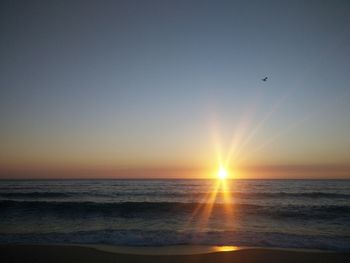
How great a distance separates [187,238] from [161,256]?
2.75 m

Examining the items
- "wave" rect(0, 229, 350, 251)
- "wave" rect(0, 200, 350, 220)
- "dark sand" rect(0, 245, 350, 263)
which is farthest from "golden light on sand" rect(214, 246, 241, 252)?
"wave" rect(0, 200, 350, 220)

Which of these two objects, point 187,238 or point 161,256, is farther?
point 187,238

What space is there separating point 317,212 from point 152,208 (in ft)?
35.7

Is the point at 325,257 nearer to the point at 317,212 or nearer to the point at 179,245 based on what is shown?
the point at 179,245

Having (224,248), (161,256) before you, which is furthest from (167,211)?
(161,256)

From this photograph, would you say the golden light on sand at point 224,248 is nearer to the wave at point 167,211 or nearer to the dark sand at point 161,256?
the dark sand at point 161,256

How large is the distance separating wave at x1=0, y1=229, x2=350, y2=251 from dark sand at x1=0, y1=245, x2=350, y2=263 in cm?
121

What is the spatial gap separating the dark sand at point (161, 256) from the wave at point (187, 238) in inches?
47.6

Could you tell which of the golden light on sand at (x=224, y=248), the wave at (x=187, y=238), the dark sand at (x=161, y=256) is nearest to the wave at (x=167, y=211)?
the wave at (x=187, y=238)

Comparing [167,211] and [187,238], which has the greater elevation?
[187,238]

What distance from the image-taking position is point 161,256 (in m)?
7.91

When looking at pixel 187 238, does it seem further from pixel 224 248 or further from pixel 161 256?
pixel 161 256

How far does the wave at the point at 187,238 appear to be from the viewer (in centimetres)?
962

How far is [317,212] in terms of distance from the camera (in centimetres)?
1827
